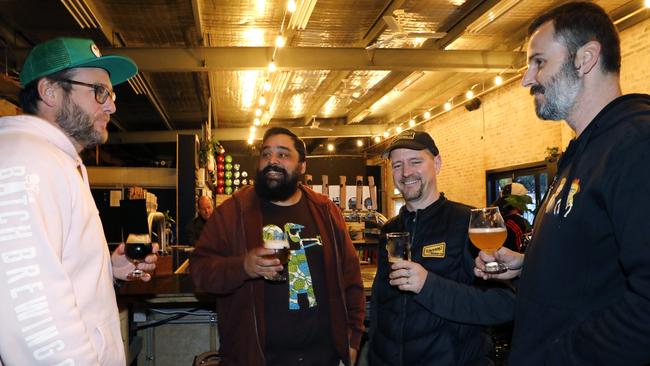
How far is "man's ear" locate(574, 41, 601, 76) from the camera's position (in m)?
1.49

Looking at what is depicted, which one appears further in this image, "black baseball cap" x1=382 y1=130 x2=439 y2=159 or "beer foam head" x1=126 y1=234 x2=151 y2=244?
"black baseball cap" x1=382 y1=130 x2=439 y2=159

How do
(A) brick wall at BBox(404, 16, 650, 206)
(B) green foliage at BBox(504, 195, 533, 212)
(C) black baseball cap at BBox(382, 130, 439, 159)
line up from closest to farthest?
(C) black baseball cap at BBox(382, 130, 439, 159), (B) green foliage at BBox(504, 195, 533, 212), (A) brick wall at BBox(404, 16, 650, 206)

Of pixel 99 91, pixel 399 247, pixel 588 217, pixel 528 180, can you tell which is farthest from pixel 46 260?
pixel 528 180

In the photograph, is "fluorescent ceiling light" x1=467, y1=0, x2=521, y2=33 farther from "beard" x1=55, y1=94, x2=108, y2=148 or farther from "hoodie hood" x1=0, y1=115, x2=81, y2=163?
"hoodie hood" x1=0, y1=115, x2=81, y2=163

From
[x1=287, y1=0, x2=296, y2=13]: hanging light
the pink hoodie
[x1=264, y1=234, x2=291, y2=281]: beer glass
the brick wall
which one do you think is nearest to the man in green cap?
the pink hoodie

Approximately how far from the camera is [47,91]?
1815mm

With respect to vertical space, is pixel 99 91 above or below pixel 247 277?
above

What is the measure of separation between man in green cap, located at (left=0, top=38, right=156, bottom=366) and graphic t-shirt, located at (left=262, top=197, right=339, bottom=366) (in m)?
1.01

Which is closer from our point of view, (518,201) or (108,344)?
(108,344)

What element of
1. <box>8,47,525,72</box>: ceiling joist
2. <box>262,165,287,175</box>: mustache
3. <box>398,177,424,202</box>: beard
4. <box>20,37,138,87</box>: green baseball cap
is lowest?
<box>398,177,424,202</box>: beard

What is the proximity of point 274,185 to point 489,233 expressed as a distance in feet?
4.33

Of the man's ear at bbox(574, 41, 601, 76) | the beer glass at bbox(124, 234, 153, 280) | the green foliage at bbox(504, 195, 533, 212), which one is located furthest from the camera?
the green foliage at bbox(504, 195, 533, 212)

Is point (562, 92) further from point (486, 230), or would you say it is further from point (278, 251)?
point (278, 251)

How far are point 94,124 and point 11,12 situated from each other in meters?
6.24
